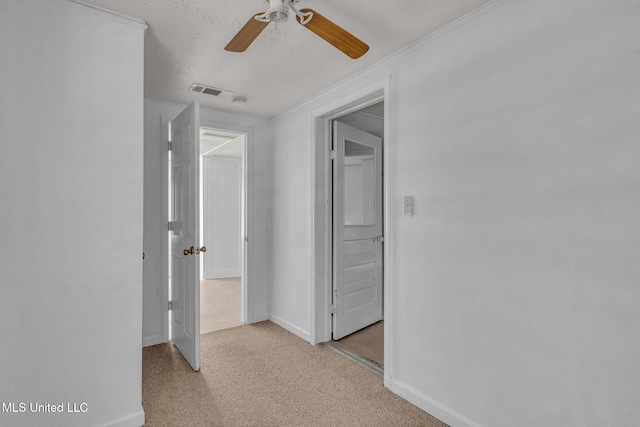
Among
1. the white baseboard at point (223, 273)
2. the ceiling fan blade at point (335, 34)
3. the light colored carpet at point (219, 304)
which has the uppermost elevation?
the ceiling fan blade at point (335, 34)

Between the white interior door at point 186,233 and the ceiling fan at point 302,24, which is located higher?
the ceiling fan at point 302,24

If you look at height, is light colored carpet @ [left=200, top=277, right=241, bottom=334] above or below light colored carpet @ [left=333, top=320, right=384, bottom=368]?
above

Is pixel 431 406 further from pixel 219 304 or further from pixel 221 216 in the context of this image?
pixel 221 216

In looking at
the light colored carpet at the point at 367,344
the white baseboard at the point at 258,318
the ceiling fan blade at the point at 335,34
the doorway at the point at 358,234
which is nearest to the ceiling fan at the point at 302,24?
the ceiling fan blade at the point at 335,34

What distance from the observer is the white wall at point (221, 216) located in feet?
19.9

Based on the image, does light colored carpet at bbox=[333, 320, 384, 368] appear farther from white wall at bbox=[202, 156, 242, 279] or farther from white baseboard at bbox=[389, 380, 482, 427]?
white wall at bbox=[202, 156, 242, 279]

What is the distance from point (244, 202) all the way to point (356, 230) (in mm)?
1243

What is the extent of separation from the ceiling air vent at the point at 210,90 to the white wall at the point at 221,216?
10.8ft

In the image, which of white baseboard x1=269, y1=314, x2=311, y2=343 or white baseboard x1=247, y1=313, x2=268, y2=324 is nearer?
white baseboard x1=269, y1=314, x2=311, y2=343

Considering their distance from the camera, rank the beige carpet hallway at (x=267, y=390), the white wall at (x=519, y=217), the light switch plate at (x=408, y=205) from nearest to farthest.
Result: the white wall at (x=519, y=217) → the beige carpet hallway at (x=267, y=390) → the light switch plate at (x=408, y=205)

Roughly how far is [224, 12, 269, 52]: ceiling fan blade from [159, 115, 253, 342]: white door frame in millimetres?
1810

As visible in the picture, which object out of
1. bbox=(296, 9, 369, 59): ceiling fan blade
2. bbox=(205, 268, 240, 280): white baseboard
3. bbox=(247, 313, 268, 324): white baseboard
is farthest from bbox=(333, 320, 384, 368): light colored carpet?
bbox=(205, 268, 240, 280): white baseboard

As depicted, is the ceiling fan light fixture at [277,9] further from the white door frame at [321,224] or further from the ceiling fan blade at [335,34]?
the white door frame at [321,224]

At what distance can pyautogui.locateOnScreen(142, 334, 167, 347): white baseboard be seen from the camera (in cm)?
302
